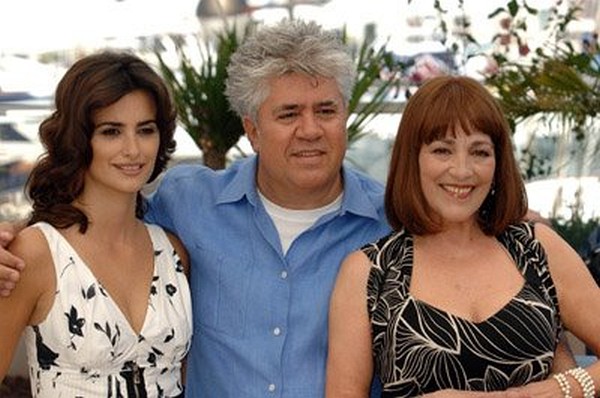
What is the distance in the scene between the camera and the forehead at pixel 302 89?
311cm

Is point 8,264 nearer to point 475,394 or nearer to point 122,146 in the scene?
point 122,146

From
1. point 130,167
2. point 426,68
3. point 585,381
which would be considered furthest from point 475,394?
point 426,68

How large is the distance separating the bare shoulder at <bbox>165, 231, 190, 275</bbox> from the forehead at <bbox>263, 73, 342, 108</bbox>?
1.50 ft

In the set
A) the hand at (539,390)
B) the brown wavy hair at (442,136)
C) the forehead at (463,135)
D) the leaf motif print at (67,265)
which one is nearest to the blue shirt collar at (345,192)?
the brown wavy hair at (442,136)

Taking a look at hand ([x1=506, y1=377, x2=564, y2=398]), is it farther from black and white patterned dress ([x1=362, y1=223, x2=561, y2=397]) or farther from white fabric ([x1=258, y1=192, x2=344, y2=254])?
white fabric ([x1=258, y1=192, x2=344, y2=254])

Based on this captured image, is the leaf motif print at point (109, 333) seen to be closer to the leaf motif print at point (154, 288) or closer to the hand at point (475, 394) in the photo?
the leaf motif print at point (154, 288)

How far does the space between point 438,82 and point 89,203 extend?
90 centimetres

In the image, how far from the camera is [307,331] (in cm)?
308

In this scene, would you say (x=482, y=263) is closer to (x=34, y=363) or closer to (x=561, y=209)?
(x=34, y=363)

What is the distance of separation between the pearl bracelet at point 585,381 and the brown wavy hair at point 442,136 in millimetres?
380

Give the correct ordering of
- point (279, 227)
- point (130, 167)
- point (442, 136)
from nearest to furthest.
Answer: point (442, 136)
point (130, 167)
point (279, 227)

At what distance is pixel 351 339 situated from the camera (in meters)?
2.79

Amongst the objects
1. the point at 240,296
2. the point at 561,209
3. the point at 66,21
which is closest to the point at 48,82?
the point at 66,21

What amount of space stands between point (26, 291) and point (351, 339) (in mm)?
766
